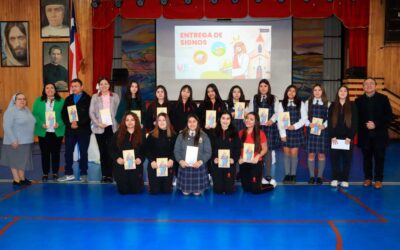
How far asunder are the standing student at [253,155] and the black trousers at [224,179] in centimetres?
20

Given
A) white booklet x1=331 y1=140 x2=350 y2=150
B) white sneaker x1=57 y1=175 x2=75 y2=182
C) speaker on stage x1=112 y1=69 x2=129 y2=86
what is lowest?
white sneaker x1=57 y1=175 x2=75 y2=182

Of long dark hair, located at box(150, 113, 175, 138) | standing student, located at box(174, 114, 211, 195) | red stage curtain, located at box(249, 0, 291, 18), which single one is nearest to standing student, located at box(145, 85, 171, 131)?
long dark hair, located at box(150, 113, 175, 138)

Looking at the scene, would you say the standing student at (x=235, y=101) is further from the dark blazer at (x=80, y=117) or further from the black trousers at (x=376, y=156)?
the dark blazer at (x=80, y=117)

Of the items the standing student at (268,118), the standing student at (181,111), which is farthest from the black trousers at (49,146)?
the standing student at (268,118)

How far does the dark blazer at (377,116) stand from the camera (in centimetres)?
641

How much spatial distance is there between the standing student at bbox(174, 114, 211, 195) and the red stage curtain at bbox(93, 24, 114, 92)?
663 centimetres

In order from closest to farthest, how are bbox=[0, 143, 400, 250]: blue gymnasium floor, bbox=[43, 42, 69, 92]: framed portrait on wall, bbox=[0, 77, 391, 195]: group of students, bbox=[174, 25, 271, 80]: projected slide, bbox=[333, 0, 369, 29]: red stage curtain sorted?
1. bbox=[0, 143, 400, 250]: blue gymnasium floor
2. bbox=[0, 77, 391, 195]: group of students
3. bbox=[333, 0, 369, 29]: red stage curtain
4. bbox=[43, 42, 69, 92]: framed portrait on wall
5. bbox=[174, 25, 271, 80]: projected slide

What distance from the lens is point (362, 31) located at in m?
12.1

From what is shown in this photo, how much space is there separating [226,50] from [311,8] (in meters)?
2.74

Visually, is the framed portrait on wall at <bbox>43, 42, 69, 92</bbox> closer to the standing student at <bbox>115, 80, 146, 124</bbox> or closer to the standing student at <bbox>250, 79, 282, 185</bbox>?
the standing student at <bbox>115, 80, 146, 124</bbox>

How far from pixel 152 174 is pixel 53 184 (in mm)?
1823

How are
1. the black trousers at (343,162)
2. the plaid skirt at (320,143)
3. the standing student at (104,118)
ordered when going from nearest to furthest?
the black trousers at (343,162), the plaid skirt at (320,143), the standing student at (104,118)

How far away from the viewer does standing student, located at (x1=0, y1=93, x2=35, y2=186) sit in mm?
6590

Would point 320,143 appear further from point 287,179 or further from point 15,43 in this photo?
point 15,43
